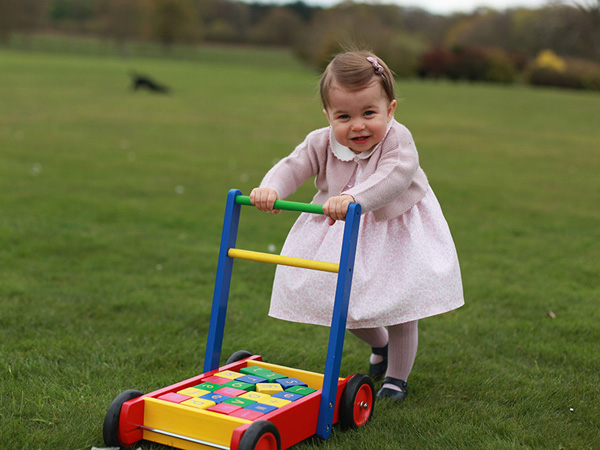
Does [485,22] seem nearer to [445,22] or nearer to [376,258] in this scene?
[445,22]

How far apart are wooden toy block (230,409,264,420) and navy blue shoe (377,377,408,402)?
34.1 inches

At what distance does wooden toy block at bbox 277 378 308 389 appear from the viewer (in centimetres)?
289

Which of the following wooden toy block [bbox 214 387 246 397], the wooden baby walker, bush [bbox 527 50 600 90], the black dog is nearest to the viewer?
the wooden baby walker

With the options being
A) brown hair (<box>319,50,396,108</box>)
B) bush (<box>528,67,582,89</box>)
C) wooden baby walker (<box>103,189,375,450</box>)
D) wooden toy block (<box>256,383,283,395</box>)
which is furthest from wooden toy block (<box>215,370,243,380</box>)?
bush (<box>528,67,582,89</box>)

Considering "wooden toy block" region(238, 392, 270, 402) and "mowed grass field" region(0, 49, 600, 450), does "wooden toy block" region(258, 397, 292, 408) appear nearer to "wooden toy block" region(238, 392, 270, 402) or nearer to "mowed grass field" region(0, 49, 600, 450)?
"wooden toy block" region(238, 392, 270, 402)

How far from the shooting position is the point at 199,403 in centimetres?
258

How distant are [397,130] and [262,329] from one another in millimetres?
1619

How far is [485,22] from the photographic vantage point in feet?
233

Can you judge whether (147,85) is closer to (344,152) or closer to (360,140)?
(344,152)

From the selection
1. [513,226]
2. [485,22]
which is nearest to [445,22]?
[485,22]

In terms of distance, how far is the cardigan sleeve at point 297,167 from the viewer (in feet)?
10.0

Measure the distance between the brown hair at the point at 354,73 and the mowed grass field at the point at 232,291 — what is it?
0.45ft

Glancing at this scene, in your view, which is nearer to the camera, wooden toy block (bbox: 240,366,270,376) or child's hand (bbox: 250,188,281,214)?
child's hand (bbox: 250,188,281,214)

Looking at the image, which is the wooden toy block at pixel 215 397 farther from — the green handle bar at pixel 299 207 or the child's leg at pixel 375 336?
the child's leg at pixel 375 336
